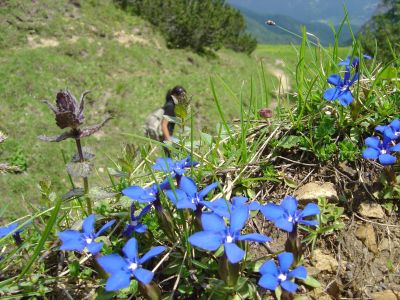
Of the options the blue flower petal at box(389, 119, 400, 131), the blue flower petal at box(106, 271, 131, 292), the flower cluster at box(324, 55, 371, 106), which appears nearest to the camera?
the blue flower petal at box(106, 271, 131, 292)

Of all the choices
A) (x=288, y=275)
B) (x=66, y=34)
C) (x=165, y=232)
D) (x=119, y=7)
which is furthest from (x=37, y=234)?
(x=119, y=7)

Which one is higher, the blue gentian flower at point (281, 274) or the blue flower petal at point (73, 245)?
the blue gentian flower at point (281, 274)

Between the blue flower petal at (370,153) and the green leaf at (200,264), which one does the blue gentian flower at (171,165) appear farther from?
the blue flower petal at (370,153)

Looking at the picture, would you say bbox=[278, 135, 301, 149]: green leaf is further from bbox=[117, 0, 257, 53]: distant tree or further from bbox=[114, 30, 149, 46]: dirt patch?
bbox=[117, 0, 257, 53]: distant tree

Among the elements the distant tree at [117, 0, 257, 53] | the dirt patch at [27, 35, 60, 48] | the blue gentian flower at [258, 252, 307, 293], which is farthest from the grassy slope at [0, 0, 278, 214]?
the blue gentian flower at [258, 252, 307, 293]

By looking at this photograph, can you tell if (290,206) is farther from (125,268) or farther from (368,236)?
(125,268)

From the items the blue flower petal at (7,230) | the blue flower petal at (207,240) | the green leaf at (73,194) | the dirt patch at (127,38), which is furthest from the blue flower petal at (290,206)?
the dirt patch at (127,38)
